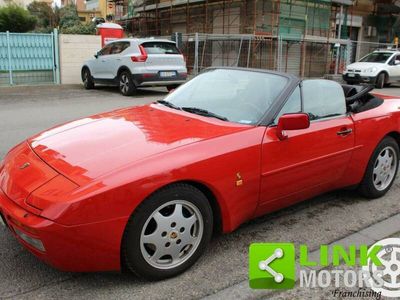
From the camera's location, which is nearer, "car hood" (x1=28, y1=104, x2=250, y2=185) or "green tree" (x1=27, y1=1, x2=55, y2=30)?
"car hood" (x1=28, y1=104, x2=250, y2=185)

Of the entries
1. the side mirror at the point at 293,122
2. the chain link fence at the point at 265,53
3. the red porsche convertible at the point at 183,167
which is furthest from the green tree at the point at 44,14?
the side mirror at the point at 293,122

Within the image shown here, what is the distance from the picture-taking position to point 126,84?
1342cm

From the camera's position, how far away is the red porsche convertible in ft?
8.68

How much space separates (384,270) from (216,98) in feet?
6.26

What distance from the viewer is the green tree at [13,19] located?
91.7 feet

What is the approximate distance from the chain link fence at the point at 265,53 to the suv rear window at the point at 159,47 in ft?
22.2

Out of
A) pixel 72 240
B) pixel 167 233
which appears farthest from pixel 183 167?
pixel 72 240

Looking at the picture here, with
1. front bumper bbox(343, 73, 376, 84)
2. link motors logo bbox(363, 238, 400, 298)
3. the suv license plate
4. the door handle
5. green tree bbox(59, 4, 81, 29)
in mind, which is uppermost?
green tree bbox(59, 4, 81, 29)

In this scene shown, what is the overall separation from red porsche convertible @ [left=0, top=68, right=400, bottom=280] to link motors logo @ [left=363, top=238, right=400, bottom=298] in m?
0.75

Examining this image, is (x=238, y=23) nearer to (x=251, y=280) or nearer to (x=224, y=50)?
(x=224, y=50)

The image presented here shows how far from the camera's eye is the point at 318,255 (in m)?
3.44

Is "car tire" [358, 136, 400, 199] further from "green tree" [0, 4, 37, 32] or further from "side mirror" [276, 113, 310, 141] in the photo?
"green tree" [0, 4, 37, 32]

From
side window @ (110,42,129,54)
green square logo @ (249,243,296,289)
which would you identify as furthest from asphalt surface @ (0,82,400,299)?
side window @ (110,42,129,54)

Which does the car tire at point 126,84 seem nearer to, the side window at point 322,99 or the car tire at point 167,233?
the side window at point 322,99
